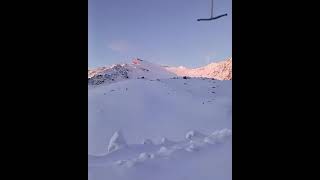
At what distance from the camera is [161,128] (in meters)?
4.95

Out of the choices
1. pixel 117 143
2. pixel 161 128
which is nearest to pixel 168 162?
pixel 117 143

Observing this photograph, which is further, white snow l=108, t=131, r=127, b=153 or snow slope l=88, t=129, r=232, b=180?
white snow l=108, t=131, r=127, b=153

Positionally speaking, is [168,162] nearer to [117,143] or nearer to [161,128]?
[117,143]

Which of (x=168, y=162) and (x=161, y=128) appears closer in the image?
(x=168, y=162)

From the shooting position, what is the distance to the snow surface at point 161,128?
2.67 metres

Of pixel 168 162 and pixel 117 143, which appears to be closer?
pixel 168 162

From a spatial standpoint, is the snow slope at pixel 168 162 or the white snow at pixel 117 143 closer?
the snow slope at pixel 168 162

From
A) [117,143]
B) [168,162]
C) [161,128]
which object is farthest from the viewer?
[161,128]

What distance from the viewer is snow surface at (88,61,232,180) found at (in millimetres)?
2668

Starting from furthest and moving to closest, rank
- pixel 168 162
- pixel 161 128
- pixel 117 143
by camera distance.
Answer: pixel 161 128
pixel 117 143
pixel 168 162
